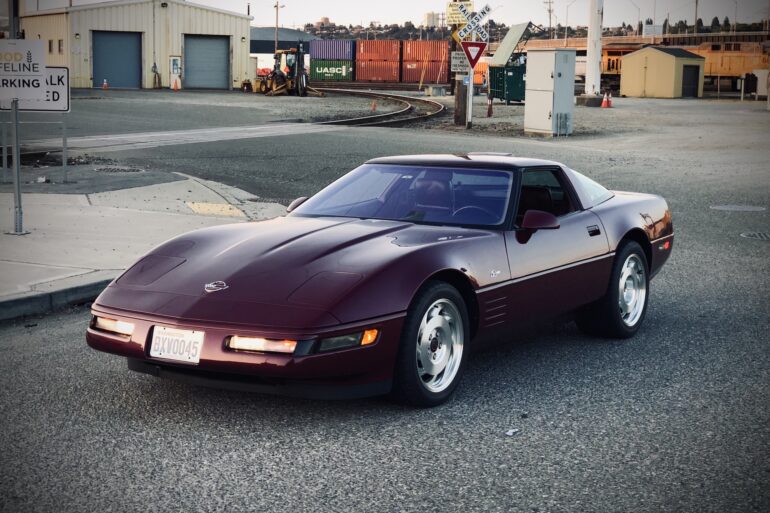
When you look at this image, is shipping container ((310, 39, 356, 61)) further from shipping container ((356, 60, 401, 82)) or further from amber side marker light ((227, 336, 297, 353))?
amber side marker light ((227, 336, 297, 353))

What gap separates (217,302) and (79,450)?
91cm

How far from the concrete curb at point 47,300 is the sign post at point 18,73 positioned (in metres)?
2.61

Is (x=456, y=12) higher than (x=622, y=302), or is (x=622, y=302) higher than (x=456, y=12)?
(x=456, y=12)

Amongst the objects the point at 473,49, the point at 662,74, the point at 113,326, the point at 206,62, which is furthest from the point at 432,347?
the point at 206,62

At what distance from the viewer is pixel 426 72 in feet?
264

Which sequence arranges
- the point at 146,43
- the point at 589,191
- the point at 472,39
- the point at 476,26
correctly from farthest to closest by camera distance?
1. the point at 146,43
2. the point at 472,39
3. the point at 476,26
4. the point at 589,191

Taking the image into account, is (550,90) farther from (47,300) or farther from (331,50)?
(331,50)

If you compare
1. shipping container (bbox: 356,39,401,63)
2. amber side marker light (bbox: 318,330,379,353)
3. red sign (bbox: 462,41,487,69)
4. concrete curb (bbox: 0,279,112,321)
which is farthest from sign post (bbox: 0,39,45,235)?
shipping container (bbox: 356,39,401,63)

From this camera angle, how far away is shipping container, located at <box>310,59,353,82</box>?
8331 cm

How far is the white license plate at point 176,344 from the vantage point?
4.64 metres

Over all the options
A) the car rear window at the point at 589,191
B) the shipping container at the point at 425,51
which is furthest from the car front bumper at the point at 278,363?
the shipping container at the point at 425,51

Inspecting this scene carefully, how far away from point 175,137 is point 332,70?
60536 mm

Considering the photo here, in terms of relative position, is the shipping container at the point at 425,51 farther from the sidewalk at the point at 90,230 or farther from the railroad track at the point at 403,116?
the sidewalk at the point at 90,230

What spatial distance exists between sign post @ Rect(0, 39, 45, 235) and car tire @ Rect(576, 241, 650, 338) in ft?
19.7
